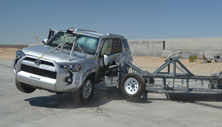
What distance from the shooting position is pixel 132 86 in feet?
26.9

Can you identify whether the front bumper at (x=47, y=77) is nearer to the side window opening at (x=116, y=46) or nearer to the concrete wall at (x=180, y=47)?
the side window opening at (x=116, y=46)

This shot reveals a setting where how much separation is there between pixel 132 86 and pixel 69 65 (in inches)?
91.6

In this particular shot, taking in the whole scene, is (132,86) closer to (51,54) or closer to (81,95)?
(81,95)

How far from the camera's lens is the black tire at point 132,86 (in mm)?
7949

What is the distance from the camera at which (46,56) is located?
6.85 meters

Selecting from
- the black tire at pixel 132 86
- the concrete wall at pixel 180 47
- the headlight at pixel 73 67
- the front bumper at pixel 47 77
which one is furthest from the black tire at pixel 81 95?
the concrete wall at pixel 180 47

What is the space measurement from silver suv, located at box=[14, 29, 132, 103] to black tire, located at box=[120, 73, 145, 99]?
0.34m

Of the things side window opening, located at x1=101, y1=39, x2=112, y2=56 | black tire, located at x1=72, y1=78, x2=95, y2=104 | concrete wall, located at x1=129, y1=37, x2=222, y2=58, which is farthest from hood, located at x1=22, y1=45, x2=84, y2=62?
concrete wall, located at x1=129, y1=37, x2=222, y2=58

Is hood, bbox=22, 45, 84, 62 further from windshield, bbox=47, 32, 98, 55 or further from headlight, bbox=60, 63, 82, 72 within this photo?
windshield, bbox=47, 32, 98, 55

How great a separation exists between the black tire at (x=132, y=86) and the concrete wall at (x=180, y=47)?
17832mm

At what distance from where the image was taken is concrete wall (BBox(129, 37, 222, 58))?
85.1 feet

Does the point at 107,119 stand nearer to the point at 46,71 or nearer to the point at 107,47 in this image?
the point at 46,71

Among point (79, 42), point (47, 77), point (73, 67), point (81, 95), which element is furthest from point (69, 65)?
point (79, 42)

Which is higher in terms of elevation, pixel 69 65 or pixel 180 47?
pixel 180 47
